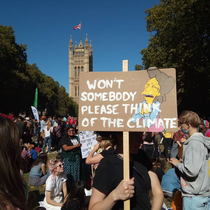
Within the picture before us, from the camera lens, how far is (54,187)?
13.3ft

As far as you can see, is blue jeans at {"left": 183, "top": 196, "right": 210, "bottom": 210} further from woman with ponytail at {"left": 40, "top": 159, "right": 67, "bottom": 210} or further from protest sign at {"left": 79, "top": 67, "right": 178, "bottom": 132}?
→ woman with ponytail at {"left": 40, "top": 159, "right": 67, "bottom": 210}

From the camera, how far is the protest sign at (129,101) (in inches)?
75.5

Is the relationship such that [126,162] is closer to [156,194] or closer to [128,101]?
[156,194]

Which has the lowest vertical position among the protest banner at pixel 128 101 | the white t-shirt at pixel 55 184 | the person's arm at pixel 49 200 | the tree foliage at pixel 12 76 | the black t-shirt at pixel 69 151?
the person's arm at pixel 49 200

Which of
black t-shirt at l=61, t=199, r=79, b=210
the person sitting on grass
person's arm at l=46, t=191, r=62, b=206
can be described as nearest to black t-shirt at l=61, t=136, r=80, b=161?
the person sitting on grass

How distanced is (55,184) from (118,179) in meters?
2.71

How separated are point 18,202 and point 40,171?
4721 mm

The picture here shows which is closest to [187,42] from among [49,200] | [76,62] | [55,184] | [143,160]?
[55,184]

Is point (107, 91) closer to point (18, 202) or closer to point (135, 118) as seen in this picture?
point (135, 118)

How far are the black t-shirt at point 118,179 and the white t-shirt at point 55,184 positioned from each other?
8.39ft

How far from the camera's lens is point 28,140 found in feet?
27.8

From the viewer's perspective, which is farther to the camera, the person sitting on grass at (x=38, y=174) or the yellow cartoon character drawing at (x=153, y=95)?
the person sitting on grass at (x=38, y=174)

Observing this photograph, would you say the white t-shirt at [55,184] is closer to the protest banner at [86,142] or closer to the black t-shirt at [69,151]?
the black t-shirt at [69,151]

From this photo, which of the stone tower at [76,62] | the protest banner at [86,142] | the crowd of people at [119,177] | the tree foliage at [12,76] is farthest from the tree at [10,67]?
the stone tower at [76,62]
